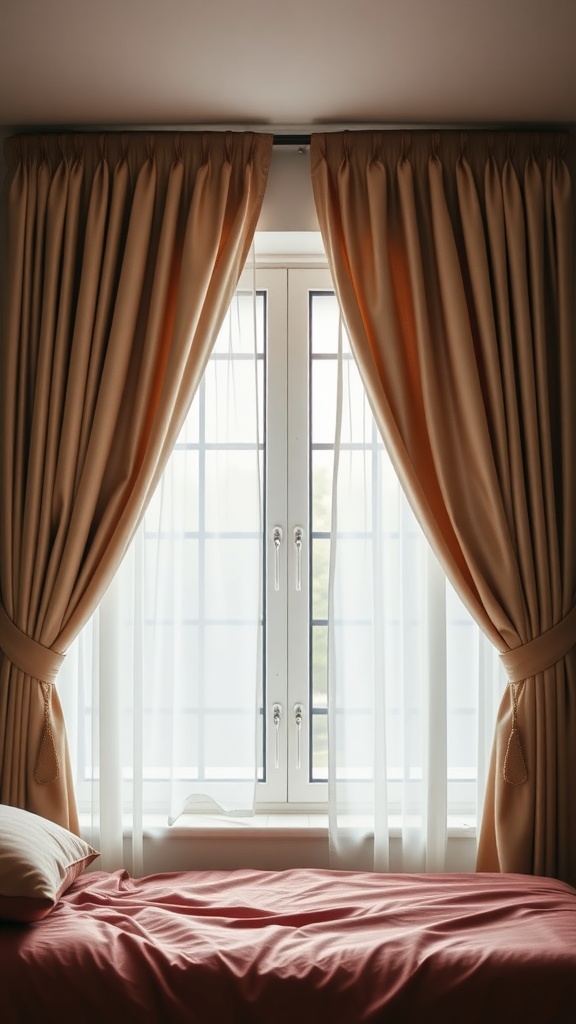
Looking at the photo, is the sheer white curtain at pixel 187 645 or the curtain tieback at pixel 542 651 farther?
the sheer white curtain at pixel 187 645

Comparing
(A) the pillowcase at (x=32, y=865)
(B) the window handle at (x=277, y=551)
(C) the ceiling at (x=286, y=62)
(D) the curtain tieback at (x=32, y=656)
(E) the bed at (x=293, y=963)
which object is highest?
(C) the ceiling at (x=286, y=62)

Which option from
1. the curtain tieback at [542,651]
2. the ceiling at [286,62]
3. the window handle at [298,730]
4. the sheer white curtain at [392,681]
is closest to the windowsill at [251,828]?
the sheer white curtain at [392,681]

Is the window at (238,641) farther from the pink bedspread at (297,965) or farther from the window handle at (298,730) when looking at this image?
the pink bedspread at (297,965)

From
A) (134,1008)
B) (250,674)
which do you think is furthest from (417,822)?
(134,1008)

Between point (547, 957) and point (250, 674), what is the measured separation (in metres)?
1.14

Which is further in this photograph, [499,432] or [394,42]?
[499,432]

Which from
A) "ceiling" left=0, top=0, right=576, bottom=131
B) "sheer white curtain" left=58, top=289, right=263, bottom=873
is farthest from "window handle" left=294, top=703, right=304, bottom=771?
"ceiling" left=0, top=0, right=576, bottom=131

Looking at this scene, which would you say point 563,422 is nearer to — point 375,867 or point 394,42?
point 394,42

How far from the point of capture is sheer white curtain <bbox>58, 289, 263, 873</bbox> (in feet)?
8.25

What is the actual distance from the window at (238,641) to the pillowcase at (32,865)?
1.35ft

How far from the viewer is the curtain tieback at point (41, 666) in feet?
7.93

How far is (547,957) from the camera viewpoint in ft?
5.52

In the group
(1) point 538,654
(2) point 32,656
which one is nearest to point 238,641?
(2) point 32,656

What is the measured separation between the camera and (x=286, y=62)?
2.25 meters
